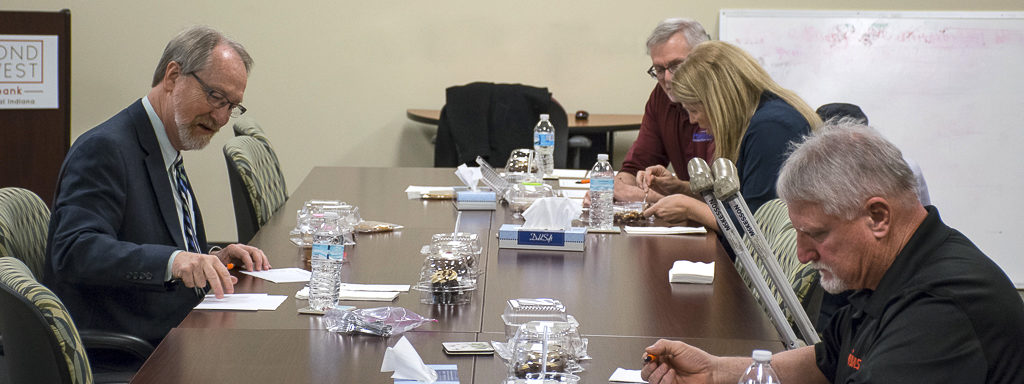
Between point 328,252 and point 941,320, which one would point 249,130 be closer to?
point 328,252

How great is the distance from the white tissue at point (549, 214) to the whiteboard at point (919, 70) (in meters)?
3.22

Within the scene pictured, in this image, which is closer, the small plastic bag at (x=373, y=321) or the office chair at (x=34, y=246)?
the small plastic bag at (x=373, y=321)

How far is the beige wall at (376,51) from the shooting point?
577 cm

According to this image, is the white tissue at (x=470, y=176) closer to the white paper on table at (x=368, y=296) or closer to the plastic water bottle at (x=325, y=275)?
the white paper on table at (x=368, y=296)

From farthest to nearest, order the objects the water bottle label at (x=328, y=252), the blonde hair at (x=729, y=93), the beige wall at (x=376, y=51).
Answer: the beige wall at (x=376, y=51) → the blonde hair at (x=729, y=93) → the water bottle label at (x=328, y=252)

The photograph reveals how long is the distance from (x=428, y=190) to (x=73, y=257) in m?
1.59

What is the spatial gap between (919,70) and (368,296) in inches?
177

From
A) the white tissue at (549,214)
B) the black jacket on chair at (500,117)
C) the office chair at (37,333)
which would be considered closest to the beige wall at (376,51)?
the black jacket on chair at (500,117)

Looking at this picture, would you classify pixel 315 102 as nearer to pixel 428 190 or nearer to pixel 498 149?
pixel 498 149

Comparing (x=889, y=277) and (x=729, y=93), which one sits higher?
(x=729, y=93)

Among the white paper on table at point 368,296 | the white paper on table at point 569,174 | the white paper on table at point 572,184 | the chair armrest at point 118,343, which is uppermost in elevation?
the white paper on table at point 569,174

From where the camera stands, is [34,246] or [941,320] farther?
[34,246]

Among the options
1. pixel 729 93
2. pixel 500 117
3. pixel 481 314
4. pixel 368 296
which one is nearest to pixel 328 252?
pixel 368 296

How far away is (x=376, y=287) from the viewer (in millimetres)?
2166
